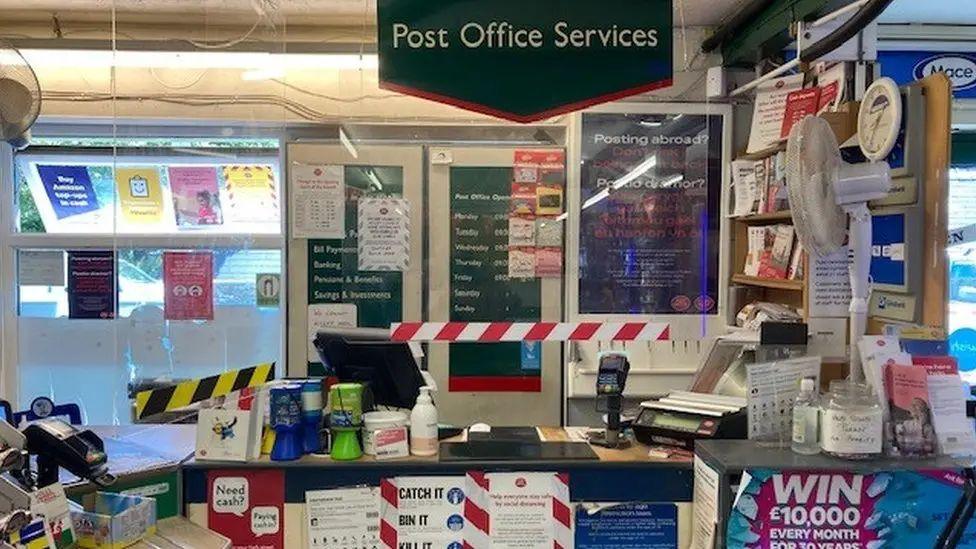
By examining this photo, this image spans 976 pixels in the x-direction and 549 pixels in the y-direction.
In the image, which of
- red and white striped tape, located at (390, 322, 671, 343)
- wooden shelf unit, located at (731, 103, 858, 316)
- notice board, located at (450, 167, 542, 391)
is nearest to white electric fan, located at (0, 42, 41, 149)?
red and white striped tape, located at (390, 322, 671, 343)

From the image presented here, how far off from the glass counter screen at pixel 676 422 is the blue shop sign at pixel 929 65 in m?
3.12

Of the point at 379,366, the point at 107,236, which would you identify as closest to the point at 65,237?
the point at 107,236

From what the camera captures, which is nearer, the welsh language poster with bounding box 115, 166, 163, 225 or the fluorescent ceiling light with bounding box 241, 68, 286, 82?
the fluorescent ceiling light with bounding box 241, 68, 286, 82

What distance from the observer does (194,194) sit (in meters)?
4.47

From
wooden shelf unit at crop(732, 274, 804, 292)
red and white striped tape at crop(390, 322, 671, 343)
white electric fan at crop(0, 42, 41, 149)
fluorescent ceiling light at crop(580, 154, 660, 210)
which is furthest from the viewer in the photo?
fluorescent ceiling light at crop(580, 154, 660, 210)

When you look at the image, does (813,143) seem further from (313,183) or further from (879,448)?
(313,183)

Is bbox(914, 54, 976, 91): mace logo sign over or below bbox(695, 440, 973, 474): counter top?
over

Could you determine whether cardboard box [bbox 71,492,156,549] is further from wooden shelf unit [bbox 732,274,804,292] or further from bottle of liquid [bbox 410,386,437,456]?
wooden shelf unit [bbox 732,274,804,292]

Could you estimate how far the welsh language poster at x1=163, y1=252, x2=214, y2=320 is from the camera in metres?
3.37

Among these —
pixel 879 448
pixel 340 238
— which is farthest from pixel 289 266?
pixel 879 448

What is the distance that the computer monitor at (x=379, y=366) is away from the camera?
2.59m

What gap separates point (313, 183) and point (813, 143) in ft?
8.36

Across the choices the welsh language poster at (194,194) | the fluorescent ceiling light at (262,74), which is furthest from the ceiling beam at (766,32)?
the welsh language poster at (194,194)

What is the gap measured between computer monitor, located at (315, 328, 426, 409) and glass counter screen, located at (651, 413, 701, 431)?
784 mm
